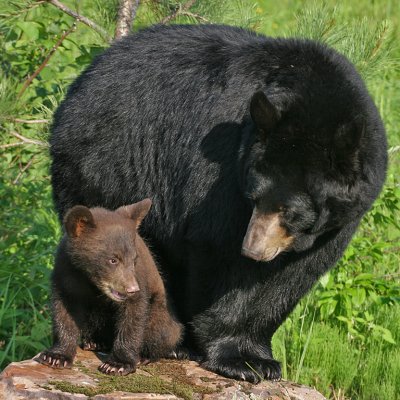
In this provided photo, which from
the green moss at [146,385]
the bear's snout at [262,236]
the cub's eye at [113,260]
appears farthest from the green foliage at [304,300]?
the cub's eye at [113,260]

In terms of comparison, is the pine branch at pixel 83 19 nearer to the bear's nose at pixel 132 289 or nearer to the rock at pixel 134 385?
the rock at pixel 134 385

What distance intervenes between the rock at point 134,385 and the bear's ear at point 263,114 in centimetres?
134

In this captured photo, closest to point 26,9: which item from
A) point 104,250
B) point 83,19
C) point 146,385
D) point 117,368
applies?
point 83,19

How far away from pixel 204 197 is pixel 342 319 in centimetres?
189

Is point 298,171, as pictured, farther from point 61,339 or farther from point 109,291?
point 61,339

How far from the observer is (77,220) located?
452 cm

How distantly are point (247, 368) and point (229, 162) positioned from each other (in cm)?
117

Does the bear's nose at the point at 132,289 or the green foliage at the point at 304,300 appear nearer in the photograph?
the bear's nose at the point at 132,289

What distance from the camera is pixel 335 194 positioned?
186 inches

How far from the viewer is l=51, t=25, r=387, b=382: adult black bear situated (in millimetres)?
4715

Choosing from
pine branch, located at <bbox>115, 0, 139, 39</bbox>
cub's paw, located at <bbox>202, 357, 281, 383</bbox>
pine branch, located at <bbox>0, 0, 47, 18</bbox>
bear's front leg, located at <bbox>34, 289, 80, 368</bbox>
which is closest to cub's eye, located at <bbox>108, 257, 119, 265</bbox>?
bear's front leg, located at <bbox>34, 289, 80, 368</bbox>

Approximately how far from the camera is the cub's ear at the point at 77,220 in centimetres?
446

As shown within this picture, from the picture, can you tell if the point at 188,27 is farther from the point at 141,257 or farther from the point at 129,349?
the point at 129,349

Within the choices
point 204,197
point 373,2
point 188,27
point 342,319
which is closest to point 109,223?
point 204,197
